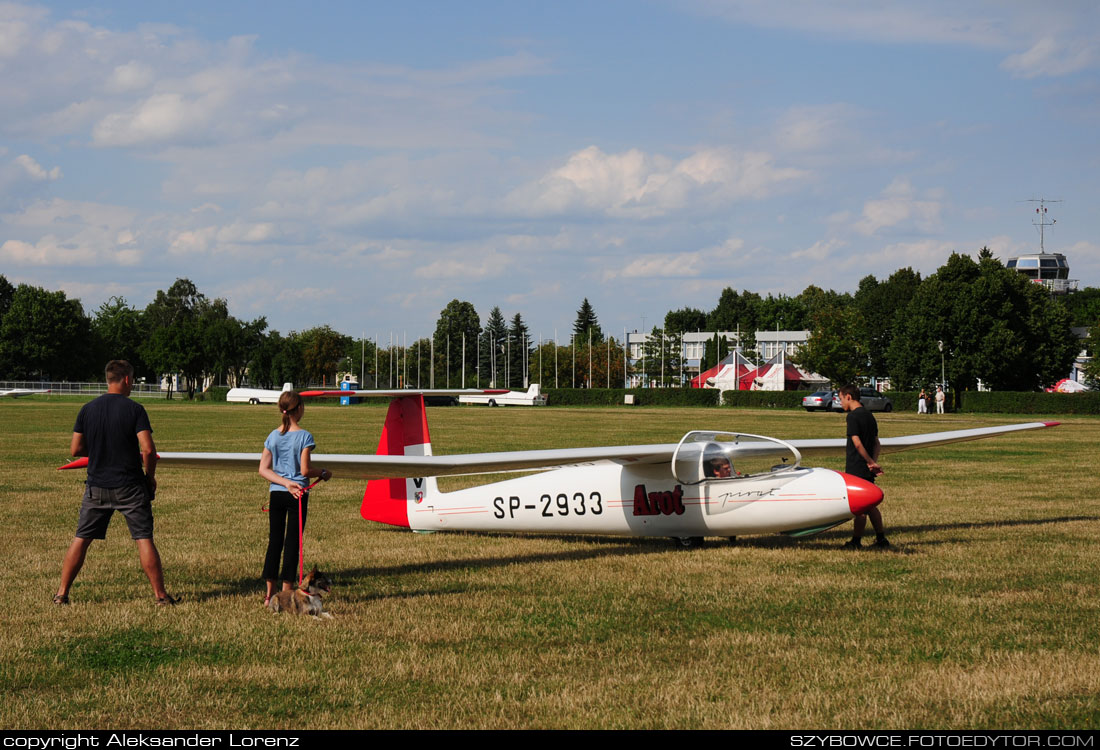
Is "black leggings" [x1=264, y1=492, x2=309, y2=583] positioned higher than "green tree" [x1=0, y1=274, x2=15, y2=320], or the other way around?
"green tree" [x1=0, y1=274, x2=15, y2=320]

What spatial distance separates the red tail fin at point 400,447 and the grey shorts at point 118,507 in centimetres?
437

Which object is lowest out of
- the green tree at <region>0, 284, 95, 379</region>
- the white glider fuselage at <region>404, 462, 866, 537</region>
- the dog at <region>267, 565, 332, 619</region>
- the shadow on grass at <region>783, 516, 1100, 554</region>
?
the shadow on grass at <region>783, 516, 1100, 554</region>

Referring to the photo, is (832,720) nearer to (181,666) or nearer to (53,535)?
(181,666)

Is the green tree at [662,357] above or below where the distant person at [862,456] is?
above

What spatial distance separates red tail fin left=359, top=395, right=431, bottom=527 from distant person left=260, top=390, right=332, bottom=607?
3673 mm

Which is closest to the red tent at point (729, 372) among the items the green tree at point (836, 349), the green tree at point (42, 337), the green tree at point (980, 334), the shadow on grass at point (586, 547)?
the green tree at point (836, 349)

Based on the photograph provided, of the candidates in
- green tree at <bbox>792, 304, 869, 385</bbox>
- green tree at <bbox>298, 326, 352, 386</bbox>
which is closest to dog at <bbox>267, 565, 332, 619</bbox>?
green tree at <bbox>792, 304, 869, 385</bbox>

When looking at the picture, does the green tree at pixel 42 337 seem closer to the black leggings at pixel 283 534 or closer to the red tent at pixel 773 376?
the red tent at pixel 773 376

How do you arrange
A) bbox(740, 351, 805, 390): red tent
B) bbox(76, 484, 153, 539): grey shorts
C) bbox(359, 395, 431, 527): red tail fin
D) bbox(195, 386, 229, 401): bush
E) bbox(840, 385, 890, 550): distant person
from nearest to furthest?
bbox(76, 484, 153, 539): grey shorts → bbox(840, 385, 890, 550): distant person → bbox(359, 395, 431, 527): red tail fin → bbox(195, 386, 229, 401): bush → bbox(740, 351, 805, 390): red tent

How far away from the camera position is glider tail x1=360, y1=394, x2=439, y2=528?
531 inches

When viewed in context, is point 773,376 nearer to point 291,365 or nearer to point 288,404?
point 291,365

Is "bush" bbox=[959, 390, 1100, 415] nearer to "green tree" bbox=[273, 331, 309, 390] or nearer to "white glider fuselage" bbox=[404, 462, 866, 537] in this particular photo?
"white glider fuselage" bbox=[404, 462, 866, 537]

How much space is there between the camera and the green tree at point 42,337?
130500mm

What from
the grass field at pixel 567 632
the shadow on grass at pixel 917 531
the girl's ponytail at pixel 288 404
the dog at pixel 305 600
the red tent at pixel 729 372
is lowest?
the shadow on grass at pixel 917 531
